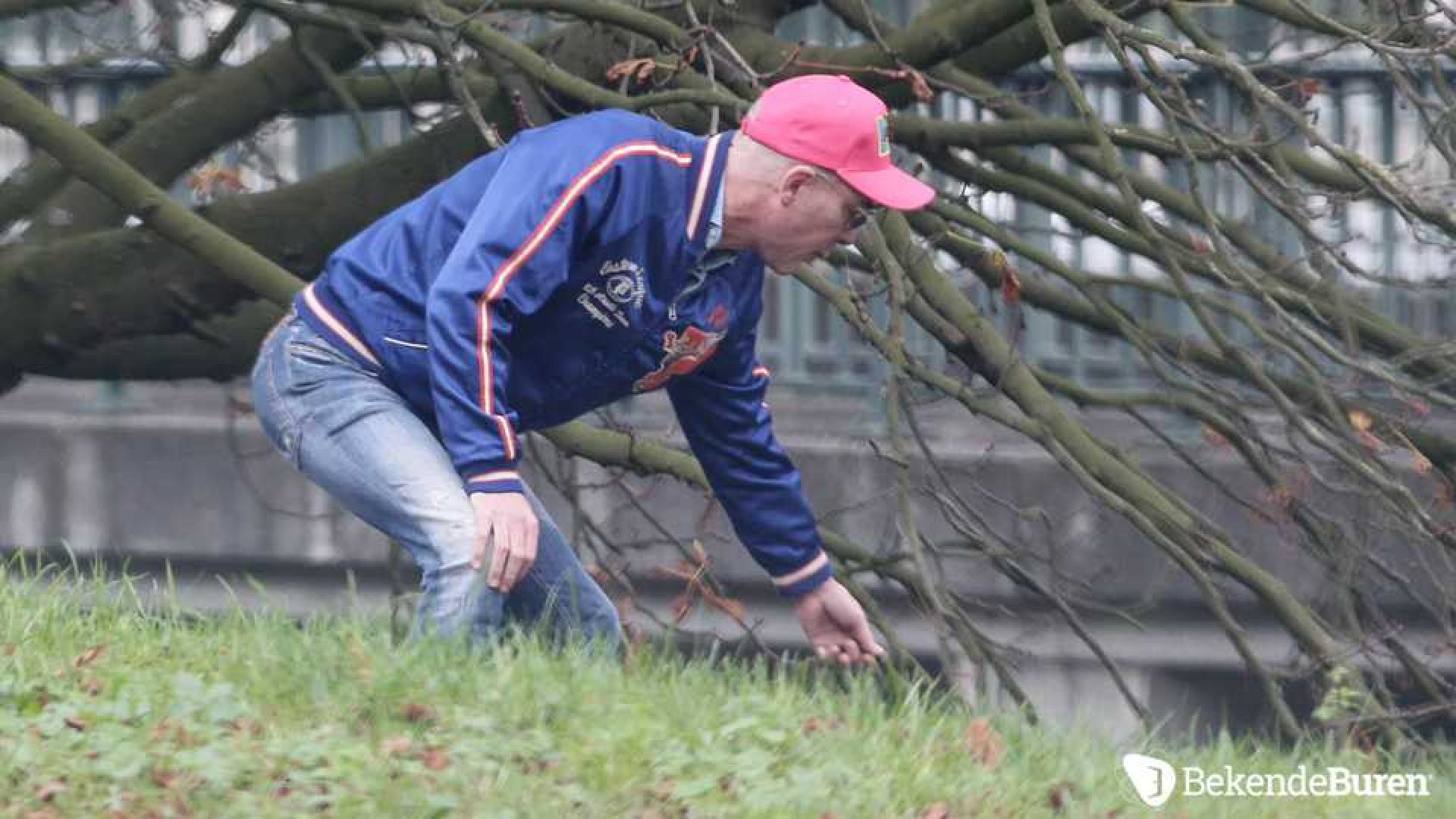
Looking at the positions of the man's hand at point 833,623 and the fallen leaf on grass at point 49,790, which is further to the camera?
the man's hand at point 833,623

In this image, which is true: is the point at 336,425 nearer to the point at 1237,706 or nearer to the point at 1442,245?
the point at 1442,245

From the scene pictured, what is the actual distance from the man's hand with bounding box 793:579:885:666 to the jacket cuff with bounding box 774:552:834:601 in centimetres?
2

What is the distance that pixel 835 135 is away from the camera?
4391mm

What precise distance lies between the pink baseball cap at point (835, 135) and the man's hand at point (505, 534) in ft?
2.74

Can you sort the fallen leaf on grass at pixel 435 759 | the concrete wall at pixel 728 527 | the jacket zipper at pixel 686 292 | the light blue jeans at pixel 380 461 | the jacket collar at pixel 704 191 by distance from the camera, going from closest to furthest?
the fallen leaf on grass at pixel 435 759 → the light blue jeans at pixel 380 461 → the jacket collar at pixel 704 191 → the jacket zipper at pixel 686 292 → the concrete wall at pixel 728 527

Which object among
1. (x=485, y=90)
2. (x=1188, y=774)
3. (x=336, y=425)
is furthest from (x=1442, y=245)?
(x=336, y=425)

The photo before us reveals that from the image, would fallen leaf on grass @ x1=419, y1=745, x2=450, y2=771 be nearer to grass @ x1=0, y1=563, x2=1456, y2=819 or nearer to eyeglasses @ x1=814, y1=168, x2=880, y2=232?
grass @ x1=0, y1=563, x2=1456, y2=819

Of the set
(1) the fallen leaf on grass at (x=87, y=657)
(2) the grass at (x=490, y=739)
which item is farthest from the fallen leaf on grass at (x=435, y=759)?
(1) the fallen leaf on grass at (x=87, y=657)

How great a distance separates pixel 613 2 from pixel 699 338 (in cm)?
147

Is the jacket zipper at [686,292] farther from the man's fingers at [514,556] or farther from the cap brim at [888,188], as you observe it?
the man's fingers at [514,556]

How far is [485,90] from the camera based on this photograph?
6645 millimetres

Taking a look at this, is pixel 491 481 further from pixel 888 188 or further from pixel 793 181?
pixel 888 188

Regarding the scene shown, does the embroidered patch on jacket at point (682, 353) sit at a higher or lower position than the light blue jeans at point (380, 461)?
higher

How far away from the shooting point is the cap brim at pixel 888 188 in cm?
443
